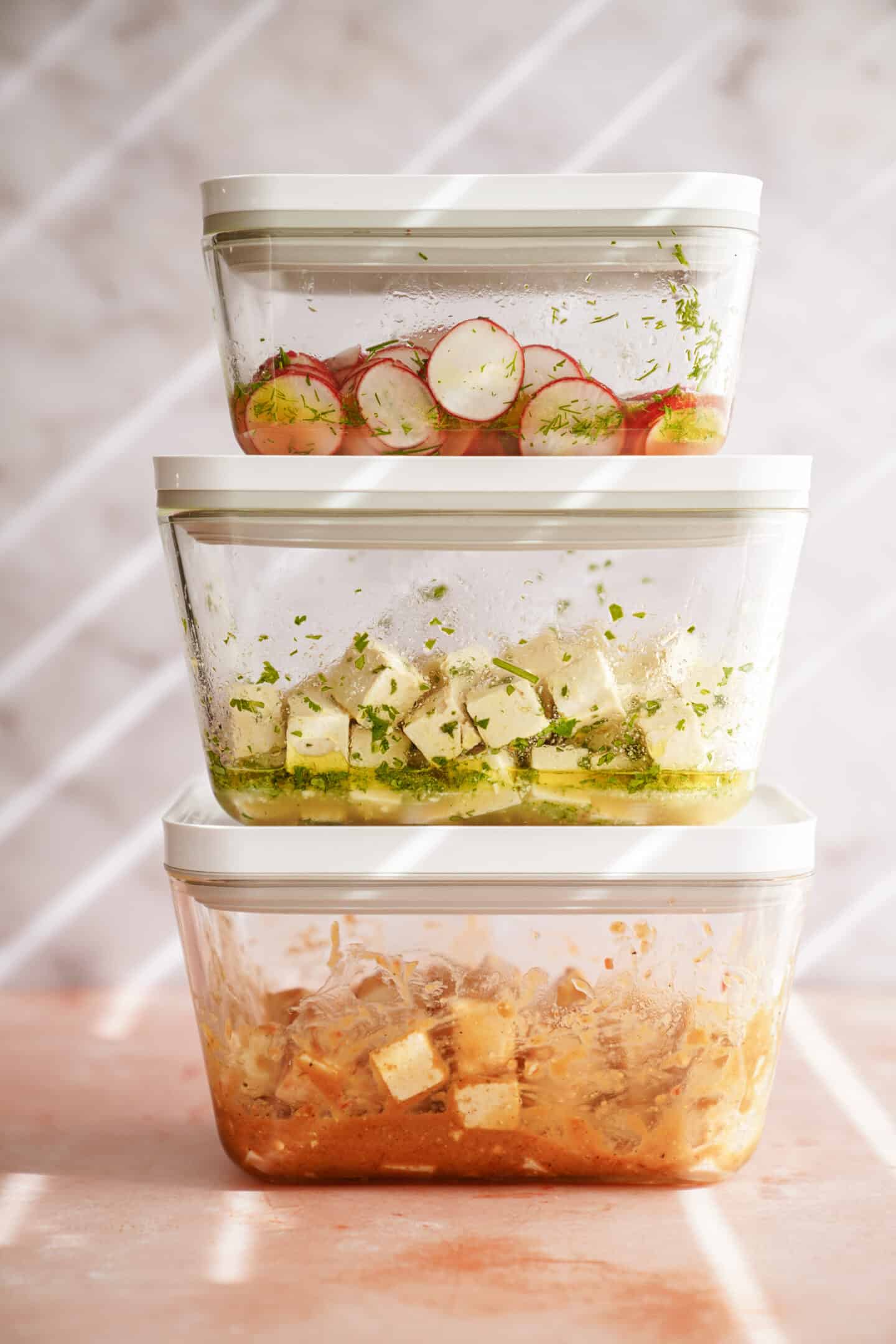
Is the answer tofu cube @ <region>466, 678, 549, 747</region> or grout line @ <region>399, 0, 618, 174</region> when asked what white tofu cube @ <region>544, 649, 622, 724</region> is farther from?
grout line @ <region>399, 0, 618, 174</region>

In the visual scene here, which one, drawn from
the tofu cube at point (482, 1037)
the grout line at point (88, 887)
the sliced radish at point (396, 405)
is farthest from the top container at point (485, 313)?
the grout line at point (88, 887)

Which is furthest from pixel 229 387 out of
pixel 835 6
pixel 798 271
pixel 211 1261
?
pixel 835 6

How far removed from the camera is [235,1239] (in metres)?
0.92

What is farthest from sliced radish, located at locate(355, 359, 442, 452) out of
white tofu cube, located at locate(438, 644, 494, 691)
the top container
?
white tofu cube, located at locate(438, 644, 494, 691)

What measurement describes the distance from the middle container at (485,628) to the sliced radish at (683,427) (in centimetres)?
3

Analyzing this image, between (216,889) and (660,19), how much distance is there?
986mm

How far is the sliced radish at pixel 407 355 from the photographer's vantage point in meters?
0.95

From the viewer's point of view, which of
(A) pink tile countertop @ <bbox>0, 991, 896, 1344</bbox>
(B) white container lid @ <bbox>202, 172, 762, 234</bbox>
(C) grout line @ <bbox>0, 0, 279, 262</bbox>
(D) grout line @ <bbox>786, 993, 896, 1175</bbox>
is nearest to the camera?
(A) pink tile countertop @ <bbox>0, 991, 896, 1344</bbox>

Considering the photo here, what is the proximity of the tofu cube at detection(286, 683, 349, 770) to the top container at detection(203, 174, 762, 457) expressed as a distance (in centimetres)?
17

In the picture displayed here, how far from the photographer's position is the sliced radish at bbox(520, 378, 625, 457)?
95cm

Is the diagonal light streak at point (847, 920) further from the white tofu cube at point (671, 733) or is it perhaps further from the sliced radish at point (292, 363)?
the sliced radish at point (292, 363)

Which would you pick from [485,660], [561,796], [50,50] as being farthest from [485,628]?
[50,50]

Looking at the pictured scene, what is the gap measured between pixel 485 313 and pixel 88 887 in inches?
31.8

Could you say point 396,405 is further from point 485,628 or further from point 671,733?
point 671,733
